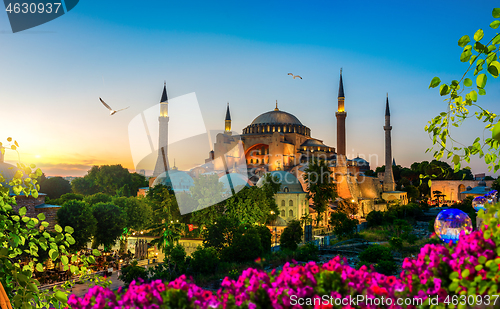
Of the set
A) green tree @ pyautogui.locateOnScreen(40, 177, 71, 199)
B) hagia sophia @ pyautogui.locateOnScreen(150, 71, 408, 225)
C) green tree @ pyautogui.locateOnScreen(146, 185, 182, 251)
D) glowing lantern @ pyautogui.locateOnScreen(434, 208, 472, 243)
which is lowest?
green tree @ pyautogui.locateOnScreen(146, 185, 182, 251)

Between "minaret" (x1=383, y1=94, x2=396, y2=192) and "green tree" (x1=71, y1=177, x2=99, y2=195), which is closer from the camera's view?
"minaret" (x1=383, y1=94, x2=396, y2=192)

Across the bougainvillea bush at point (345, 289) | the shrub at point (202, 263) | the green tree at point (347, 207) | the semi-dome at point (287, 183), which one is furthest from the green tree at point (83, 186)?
the bougainvillea bush at point (345, 289)

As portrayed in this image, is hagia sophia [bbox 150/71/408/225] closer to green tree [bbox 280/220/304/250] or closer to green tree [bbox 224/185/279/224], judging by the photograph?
green tree [bbox 224/185/279/224]

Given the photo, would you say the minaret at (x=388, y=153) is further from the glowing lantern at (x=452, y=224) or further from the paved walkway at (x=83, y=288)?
the glowing lantern at (x=452, y=224)

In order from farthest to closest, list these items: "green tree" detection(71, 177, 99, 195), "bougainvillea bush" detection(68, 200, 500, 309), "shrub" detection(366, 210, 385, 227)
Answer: "green tree" detection(71, 177, 99, 195) → "shrub" detection(366, 210, 385, 227) → "bougainvillea bush" detection(68, 200, 500, 309)

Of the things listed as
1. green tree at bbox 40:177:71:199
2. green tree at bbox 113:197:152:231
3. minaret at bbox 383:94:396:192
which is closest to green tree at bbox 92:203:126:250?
green tree at bbox 113:197:152:231

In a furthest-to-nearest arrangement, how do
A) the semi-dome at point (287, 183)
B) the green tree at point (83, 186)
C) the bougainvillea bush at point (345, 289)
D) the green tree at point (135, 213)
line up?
the green tree at point (83, 186)
the semi-dome at point (287, 183)
the green tree at point (135, 213)
the bougainvillea bush at point (345, 289)
